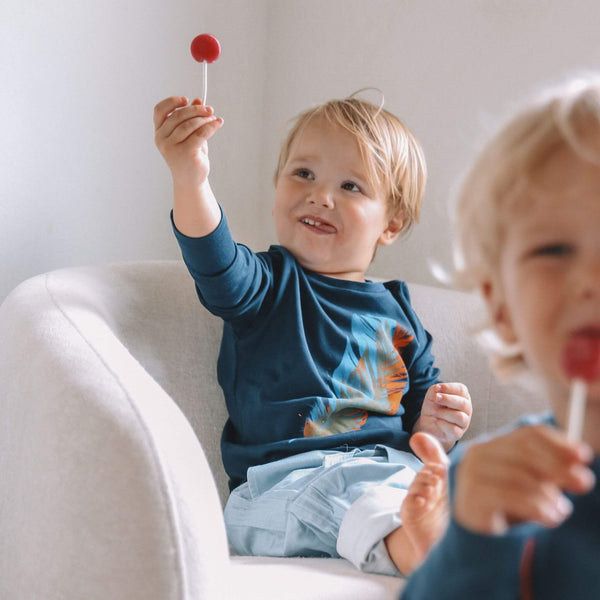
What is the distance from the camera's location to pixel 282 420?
1035 millimetres

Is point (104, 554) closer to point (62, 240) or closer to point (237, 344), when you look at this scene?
point (237, 344)

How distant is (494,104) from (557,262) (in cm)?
101

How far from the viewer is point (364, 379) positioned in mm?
1085

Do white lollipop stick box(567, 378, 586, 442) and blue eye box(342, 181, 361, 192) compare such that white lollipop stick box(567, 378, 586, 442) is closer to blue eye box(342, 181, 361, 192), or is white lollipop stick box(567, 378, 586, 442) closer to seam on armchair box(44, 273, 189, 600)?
seam on armchair box(44, 273, 189, 600)

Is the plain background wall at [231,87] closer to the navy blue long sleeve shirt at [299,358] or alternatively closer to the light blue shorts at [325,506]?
the navy blue long sleeve shirt at [299,358]

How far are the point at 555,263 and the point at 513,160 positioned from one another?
7 centimetres

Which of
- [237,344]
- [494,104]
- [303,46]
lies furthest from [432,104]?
[237,344]

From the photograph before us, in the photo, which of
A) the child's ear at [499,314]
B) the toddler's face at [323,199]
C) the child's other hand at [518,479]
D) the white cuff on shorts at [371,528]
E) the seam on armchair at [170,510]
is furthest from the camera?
the toddler's face at [323,199]

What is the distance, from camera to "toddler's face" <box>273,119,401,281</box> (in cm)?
115

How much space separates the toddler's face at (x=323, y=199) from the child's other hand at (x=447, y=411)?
226 mm

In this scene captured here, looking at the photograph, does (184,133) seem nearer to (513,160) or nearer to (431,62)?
(513,160)

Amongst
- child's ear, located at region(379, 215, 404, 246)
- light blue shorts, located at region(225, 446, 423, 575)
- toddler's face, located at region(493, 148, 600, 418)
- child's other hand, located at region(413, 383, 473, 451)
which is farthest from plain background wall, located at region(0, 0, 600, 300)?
toddler's face, located at region(493, 148, 600, 418)

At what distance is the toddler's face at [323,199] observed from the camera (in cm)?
115

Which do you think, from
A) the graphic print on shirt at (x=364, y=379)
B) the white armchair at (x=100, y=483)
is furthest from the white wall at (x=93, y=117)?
the graphic print on shirt at (x=364, y=379)
